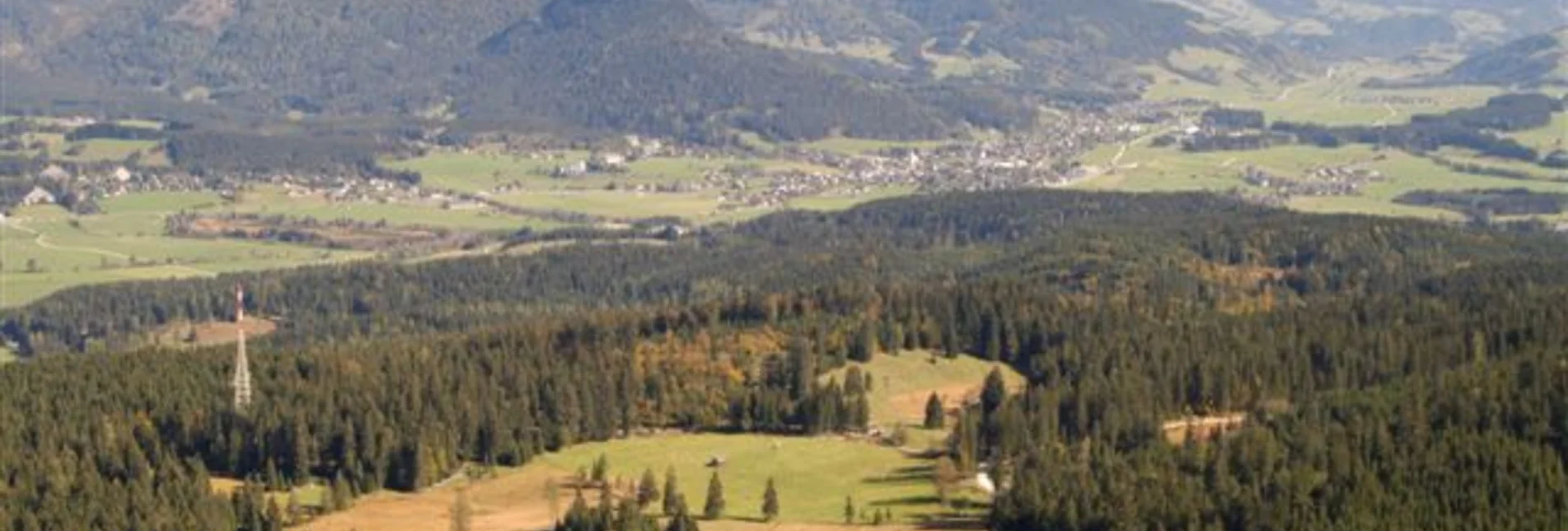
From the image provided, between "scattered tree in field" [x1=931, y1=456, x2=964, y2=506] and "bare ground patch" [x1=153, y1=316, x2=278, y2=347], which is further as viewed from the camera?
"bare ground patch" [x1=153, y1=316, x2=278, y2=347]

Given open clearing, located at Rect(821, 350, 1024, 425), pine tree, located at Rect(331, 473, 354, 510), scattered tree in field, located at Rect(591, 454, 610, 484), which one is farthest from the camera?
open clearing, located at Rect(821, 350, 1024, 425)

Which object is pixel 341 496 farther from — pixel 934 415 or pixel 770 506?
pixel 934 415

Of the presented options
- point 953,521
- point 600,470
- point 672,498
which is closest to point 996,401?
point 600,470

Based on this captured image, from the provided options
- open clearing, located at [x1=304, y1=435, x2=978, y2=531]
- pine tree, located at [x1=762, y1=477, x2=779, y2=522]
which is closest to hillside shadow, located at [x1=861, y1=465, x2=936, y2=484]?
open clearing, located at [x1=304, y1=435, x2=978, y2=531]

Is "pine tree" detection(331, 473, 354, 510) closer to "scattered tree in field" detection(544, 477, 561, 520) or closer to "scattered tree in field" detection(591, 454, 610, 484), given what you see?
"scattered tree in field" detection(544, 477, 561, 520)

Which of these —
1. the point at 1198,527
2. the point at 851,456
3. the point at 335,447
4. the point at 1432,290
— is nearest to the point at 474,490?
the point at 335,447

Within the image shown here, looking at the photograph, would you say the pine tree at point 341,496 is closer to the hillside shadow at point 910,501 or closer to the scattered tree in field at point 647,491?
the scattered tree in field at point 647,491

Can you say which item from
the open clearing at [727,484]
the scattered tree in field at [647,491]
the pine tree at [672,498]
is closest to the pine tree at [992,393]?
the open clearing at [727,484]
